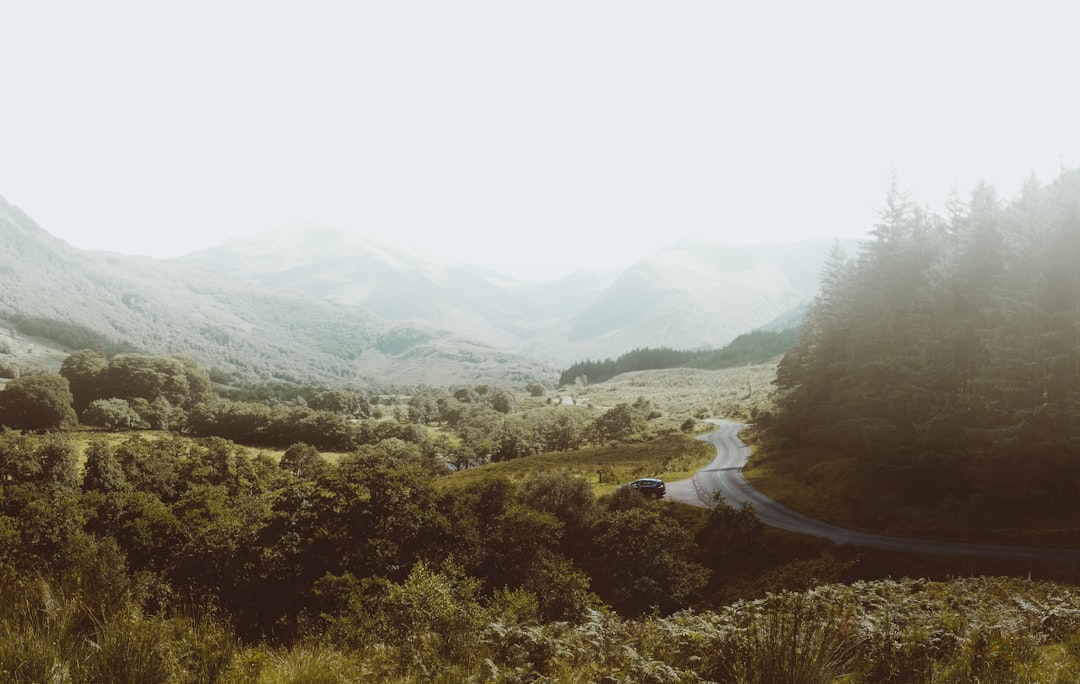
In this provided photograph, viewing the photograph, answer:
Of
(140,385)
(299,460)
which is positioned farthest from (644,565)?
(140,385)

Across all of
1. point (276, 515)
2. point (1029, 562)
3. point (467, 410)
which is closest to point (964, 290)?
point (1029, 562)

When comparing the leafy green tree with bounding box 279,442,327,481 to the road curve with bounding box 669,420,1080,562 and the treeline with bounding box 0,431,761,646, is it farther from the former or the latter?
the road curve with bounding box 669,420,1080,562

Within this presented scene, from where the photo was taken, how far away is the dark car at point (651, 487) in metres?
48.4

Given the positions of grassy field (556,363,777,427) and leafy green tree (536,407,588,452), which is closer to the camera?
leafy green tree (536,407,588,452)

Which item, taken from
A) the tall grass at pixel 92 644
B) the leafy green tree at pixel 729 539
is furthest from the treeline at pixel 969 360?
the tall grass at pixel 92 644

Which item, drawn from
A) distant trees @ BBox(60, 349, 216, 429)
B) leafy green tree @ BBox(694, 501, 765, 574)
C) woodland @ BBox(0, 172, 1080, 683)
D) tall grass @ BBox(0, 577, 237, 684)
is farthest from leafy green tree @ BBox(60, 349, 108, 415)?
tall grass @ BBox(0, 577, 237, 684)

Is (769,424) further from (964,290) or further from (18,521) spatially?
(18,521)

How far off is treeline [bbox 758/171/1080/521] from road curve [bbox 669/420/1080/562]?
12.5 ft

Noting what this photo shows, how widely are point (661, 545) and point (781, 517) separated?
1407cm

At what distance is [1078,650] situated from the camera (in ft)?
26.6

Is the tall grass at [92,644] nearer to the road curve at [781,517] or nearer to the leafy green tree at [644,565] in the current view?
the leafy green tree at [644,565]

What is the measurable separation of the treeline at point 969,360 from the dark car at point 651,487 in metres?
15.5

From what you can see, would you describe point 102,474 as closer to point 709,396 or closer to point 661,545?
point 661,545

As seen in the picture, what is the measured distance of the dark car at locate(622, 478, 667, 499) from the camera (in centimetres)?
4844
